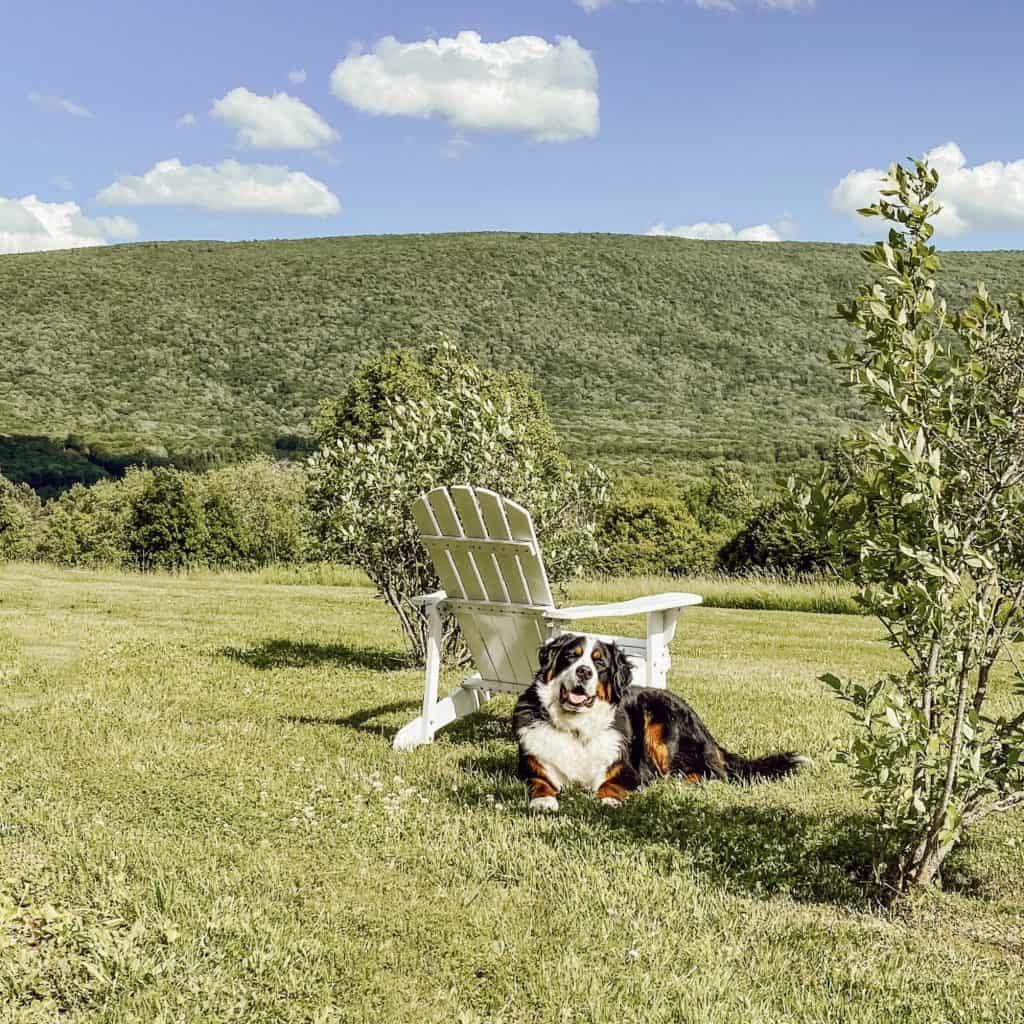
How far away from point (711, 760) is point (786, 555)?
11.8 metres

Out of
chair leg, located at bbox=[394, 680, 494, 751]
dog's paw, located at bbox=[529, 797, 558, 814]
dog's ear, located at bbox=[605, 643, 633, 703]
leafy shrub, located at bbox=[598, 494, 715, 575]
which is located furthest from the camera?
leafy shrub, located at bbox=[598, 494, 715, 575]

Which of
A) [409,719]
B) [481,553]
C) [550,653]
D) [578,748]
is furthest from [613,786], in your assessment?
[409,719]

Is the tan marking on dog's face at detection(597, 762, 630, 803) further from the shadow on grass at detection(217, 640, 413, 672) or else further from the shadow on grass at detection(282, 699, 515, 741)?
the shadow on grass at detection(217, 640, 413, 672)

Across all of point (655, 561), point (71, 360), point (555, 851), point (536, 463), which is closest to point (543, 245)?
point (71, 360)

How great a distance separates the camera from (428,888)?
3.36 m

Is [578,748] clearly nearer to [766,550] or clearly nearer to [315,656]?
[315,656]

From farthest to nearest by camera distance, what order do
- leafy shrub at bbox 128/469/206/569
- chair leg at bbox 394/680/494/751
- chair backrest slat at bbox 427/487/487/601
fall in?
leafy shrub at bbox 128/469/206/569, chair backrest slat at bbox 427/487/487/601, chair leg at bbox 394/680/494/751

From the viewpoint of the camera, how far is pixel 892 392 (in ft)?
9.23

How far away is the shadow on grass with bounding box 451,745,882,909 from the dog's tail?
217 mm

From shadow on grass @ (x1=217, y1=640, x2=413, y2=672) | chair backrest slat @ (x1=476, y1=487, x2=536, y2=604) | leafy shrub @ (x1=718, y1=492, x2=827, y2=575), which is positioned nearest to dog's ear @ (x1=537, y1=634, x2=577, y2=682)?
chair backrest slat @ (x1=476, y1=487, x2=536, y2=604)

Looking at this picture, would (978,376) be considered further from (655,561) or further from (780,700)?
(655,561)

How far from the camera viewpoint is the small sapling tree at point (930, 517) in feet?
9.44

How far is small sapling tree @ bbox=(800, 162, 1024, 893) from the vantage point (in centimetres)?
288

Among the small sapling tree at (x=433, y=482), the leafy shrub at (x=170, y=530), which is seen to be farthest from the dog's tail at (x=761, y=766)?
the leafy shrub at (x=170, y=530)
